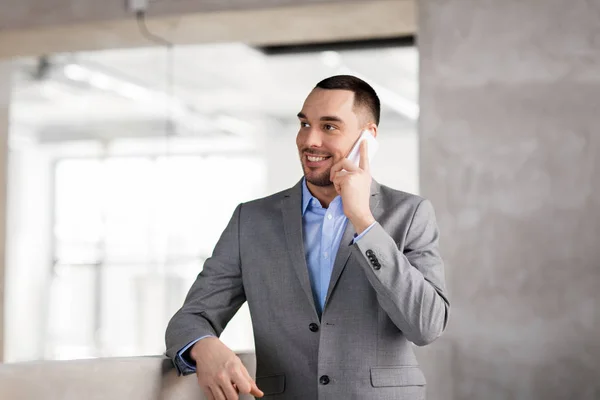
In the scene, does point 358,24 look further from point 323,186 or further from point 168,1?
point 323,186

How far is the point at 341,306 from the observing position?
6.90 ft

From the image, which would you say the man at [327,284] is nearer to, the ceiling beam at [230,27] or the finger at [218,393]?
the finger at [218,393]

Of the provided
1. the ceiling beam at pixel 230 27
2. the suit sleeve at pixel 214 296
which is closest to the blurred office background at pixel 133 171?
the ceiling beam at pixel 230 27

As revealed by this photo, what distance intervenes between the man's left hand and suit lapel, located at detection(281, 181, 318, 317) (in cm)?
15

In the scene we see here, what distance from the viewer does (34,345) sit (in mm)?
7215

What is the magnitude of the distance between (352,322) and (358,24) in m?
2.82

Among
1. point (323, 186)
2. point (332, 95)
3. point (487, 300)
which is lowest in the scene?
point (487, 300)

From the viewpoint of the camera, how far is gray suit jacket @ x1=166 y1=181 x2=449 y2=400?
198cm

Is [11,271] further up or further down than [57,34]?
further down

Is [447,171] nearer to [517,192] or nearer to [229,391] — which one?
[517,192]

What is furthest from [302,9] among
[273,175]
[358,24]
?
[273,175]

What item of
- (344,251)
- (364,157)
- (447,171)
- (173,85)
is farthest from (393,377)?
(173,85)

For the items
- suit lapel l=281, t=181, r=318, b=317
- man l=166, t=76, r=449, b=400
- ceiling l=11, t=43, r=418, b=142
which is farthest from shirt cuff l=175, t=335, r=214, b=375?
ceiling l=11, t=43, r=418, b=142

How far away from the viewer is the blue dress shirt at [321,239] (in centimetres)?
217
